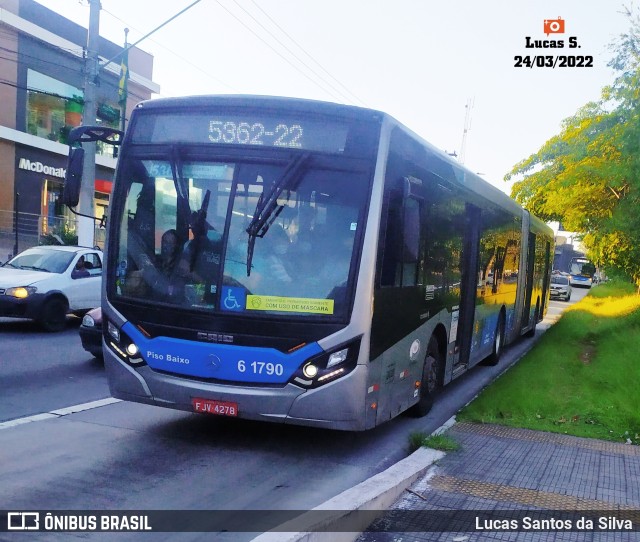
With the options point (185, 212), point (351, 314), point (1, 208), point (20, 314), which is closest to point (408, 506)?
point (351, 314)

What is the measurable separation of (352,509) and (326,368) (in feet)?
5.28

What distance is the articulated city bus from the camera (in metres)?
5.81

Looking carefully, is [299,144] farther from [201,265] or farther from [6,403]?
[6,403]

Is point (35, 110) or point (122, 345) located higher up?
point (35, 110)

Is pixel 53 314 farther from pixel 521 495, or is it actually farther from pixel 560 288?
pixel 560 288

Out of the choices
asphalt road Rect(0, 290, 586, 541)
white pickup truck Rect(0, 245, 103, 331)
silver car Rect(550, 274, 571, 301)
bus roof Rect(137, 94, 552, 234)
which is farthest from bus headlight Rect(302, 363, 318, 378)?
silver car Rect(550, 274, 571, 301)

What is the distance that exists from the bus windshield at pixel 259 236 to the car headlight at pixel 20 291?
7.59 metres

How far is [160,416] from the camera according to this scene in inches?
292

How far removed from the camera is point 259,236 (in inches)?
231

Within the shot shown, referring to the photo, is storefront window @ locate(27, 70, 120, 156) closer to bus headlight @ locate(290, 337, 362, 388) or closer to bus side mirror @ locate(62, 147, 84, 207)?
bus side mirror @ locate(62, 147, 84, 207)

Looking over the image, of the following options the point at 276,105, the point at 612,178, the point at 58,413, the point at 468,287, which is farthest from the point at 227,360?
the point at 612,178

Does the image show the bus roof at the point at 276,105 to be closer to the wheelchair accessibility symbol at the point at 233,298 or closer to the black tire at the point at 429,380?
the wheelchair accessibility symbol at the point at 233,298

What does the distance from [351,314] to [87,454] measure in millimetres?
2600

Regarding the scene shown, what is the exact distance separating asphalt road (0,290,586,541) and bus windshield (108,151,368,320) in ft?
4.54
